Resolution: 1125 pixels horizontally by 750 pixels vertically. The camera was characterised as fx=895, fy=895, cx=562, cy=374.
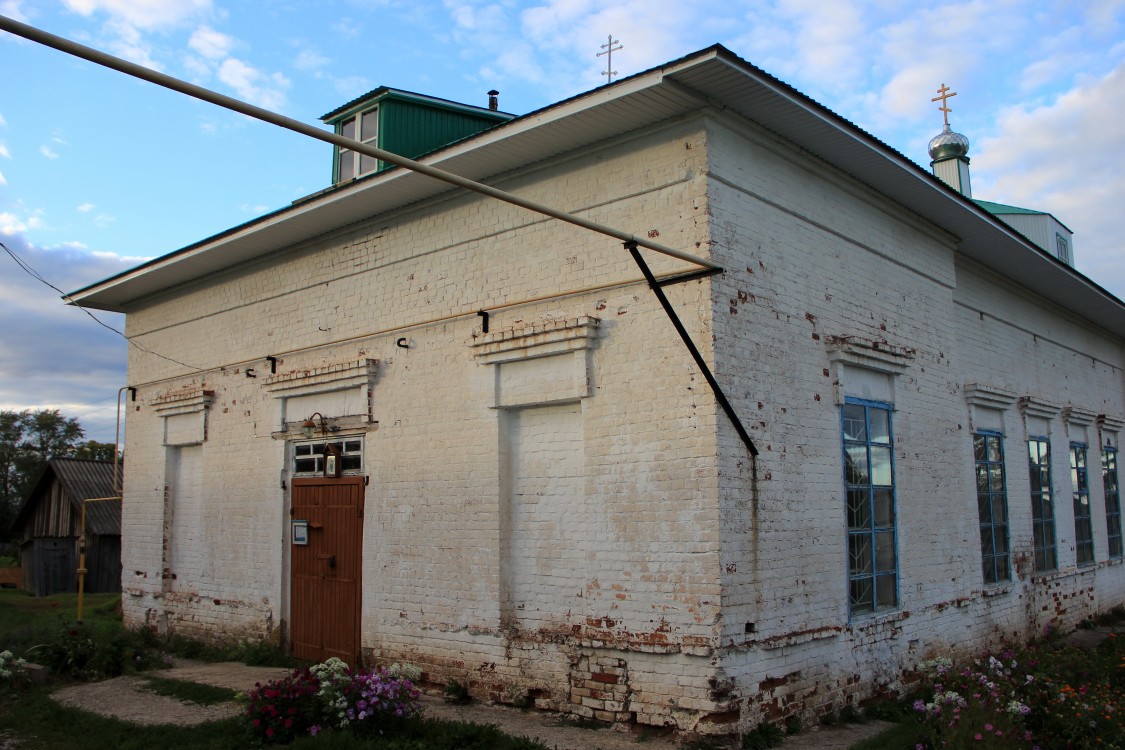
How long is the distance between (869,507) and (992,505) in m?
3.71

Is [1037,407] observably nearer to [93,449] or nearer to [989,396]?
[989,396]

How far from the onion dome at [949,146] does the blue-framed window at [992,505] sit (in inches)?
354

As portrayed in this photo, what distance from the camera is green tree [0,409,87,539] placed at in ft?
171

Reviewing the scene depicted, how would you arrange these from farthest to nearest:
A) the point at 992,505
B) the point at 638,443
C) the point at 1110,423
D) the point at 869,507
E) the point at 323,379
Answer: the point at 1110,423 → the point at 992,505 → the point at 323,379 → the point at 869,507 → the point at 638,443

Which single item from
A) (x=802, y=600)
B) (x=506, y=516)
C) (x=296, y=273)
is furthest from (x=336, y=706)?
(x=296, y=273)

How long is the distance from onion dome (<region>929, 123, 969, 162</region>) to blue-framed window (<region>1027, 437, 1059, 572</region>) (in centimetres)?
766

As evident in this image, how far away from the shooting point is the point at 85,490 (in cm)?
2434

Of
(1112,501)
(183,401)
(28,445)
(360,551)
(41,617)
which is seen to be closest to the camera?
(360,551)

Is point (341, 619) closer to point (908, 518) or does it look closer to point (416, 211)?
point (416, 211)

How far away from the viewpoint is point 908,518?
29.8ft

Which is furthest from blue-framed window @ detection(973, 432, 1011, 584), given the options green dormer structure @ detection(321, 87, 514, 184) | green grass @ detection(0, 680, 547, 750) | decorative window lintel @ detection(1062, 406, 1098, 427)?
green dormer structure @ detection(321, 87, 514, 184)

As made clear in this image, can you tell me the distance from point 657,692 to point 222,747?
130 inches

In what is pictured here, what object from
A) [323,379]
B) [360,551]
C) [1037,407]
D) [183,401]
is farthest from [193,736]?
[1037,407]

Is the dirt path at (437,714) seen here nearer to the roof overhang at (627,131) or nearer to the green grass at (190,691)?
the green grass at (190,691)
